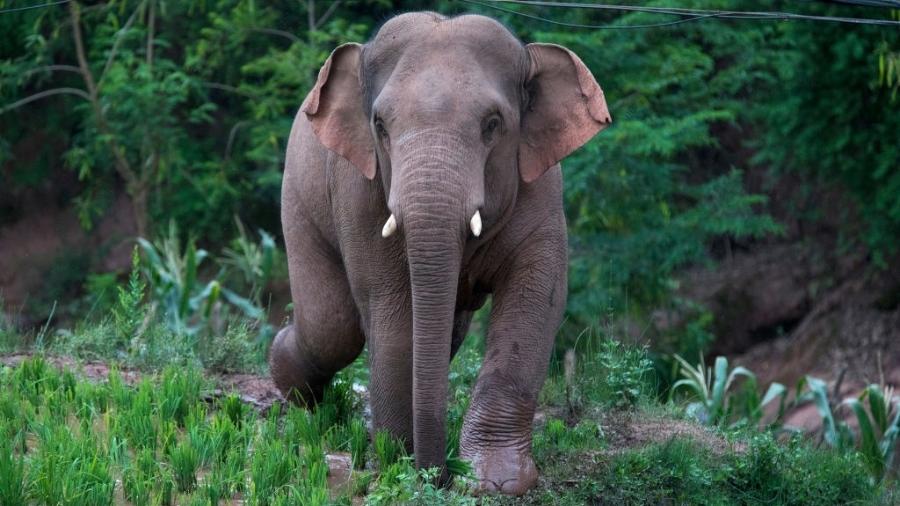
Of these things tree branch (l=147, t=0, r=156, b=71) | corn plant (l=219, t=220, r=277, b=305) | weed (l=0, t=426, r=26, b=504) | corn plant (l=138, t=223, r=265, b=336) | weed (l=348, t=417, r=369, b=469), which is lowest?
corn plant (l=219, t=220, r=277, b=305)

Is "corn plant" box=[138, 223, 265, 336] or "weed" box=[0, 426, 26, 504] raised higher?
"weed" box=[0, 426, 26, 504]

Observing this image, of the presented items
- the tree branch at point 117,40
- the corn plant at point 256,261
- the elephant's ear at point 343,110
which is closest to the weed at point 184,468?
the elephant's ear at point 343,110

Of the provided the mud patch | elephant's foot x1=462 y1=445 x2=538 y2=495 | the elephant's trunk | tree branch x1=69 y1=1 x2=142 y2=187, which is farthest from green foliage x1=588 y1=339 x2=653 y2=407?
tree branch x1=69 y1=1 x2=142 y2=187

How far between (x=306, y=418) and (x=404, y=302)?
1.14 m

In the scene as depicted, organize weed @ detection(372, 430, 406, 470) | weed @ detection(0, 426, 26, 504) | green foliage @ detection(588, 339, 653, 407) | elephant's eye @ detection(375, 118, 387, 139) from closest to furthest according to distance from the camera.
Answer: weed @ detection(0, 426, 26, 504) → elephant's eye @ detection(375, 118, 387, 139) → weed @ detection(372, 430, 406, 470) → green foliage @ detection(588, 339, 653, 407)

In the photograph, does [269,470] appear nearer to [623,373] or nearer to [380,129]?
[380,129]

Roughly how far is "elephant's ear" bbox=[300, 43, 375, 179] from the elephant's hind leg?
3.48ft

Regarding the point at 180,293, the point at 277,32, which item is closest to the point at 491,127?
the point at 180,293

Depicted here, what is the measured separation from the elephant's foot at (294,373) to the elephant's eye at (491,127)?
221 centimetres

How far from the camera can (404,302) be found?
19.8 feet

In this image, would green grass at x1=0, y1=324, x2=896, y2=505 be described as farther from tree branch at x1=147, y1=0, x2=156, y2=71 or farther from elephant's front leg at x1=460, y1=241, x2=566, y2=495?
tree branch at x1=147, y1=0, x2=156, y2=71

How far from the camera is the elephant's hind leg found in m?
6.91

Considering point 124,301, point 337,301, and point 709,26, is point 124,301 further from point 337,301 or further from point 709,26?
point 709,26

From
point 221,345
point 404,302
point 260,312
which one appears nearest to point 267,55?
point 260,312
